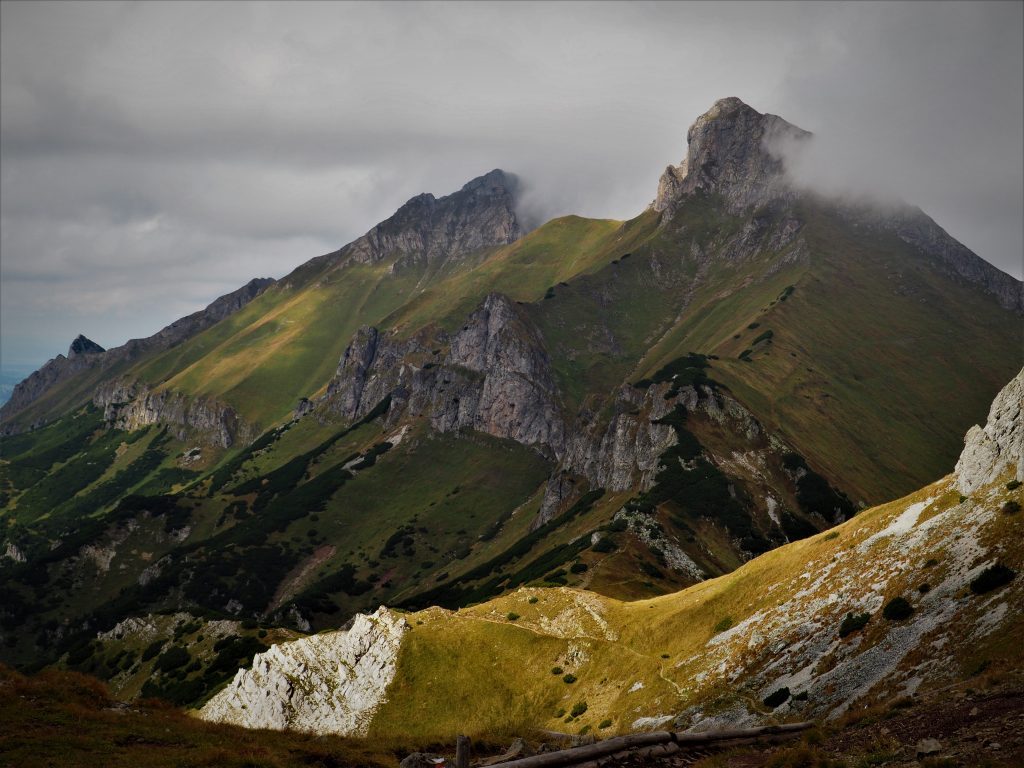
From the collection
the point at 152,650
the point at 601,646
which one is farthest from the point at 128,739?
the point at 152,650

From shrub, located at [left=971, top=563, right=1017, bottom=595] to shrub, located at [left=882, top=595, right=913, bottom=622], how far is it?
15.7 ft

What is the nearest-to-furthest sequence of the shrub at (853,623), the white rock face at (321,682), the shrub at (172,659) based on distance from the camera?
the shrub at (853,623) → the white rock face at (321,682) → the shrub at (172,659)

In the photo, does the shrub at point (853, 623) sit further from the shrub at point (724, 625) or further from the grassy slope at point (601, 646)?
the shrub at point (724, 625)

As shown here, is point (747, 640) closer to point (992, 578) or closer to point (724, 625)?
point (724, 625)

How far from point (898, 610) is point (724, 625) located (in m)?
19.1

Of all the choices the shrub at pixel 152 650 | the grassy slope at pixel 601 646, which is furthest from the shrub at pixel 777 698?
the shrub at pixel 152 650

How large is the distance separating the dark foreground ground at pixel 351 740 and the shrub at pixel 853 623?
20292 mm

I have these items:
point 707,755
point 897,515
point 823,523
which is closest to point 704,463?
point 823,523

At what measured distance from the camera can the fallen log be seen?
22344 millimetres

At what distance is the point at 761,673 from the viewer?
54.1 metres

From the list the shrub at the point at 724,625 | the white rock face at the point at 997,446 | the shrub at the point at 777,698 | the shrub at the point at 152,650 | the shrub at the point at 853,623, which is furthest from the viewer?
the shrub at the point at 152,650

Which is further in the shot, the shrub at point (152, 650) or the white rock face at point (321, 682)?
the shrub at point (152, 650)

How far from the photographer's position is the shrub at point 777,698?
48.0 m

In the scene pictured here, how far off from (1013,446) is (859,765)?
47773 mm
